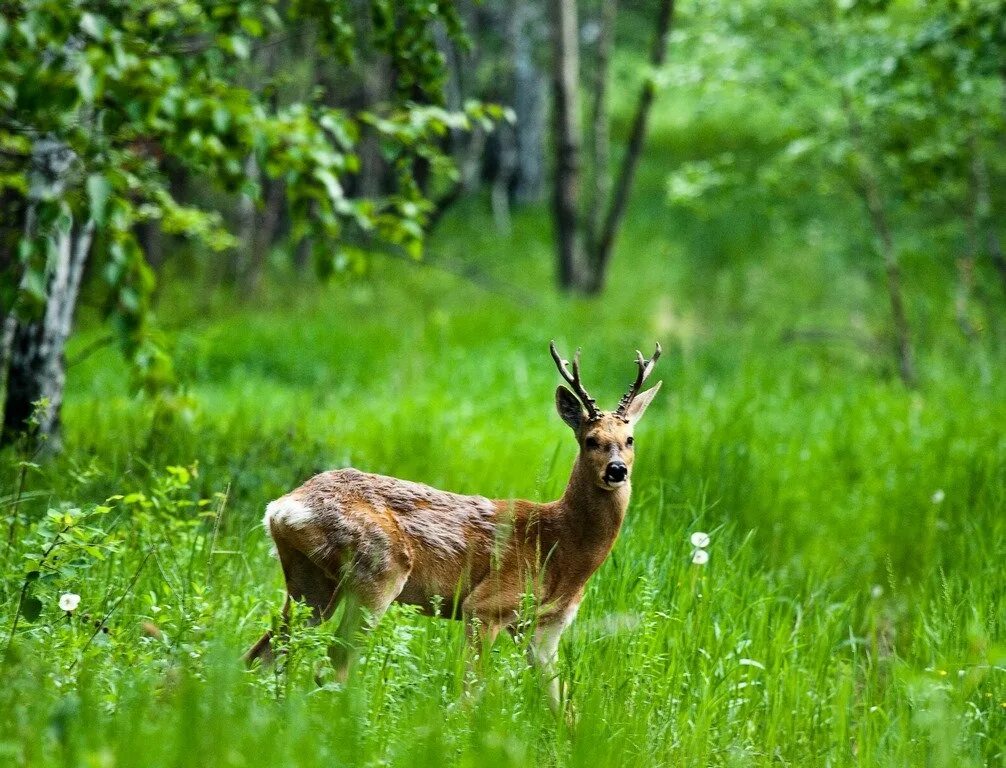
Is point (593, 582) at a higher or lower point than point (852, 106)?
lower

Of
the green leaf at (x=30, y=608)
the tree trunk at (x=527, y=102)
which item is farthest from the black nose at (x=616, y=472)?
the tree trunk at (x=527, y=102)

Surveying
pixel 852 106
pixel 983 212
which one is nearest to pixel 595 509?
pixel 852 106

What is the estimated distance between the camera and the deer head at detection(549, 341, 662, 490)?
394 cm

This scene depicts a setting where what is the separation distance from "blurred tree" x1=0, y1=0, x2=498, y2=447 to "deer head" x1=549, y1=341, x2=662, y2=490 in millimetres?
1688

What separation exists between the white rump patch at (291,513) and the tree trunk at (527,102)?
2235 cm

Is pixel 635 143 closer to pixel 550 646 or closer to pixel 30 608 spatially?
pixel 550 646

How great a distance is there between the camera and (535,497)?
4.17m

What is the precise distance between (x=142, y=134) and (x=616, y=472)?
328 centimetres

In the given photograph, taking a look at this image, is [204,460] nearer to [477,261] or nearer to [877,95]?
[877,95]

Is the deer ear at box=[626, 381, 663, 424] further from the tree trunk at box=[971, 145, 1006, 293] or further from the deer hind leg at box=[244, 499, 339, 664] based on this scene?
the tree trunk at box=[971, 145, 1006, 293]

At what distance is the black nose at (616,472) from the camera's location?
12.7 ft

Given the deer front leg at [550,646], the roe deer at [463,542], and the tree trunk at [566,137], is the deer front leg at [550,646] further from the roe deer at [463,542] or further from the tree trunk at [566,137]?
the tree trunk at [566,137]

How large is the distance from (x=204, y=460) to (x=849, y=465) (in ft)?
16.5

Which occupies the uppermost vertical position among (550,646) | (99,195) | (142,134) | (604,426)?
(142,134)
